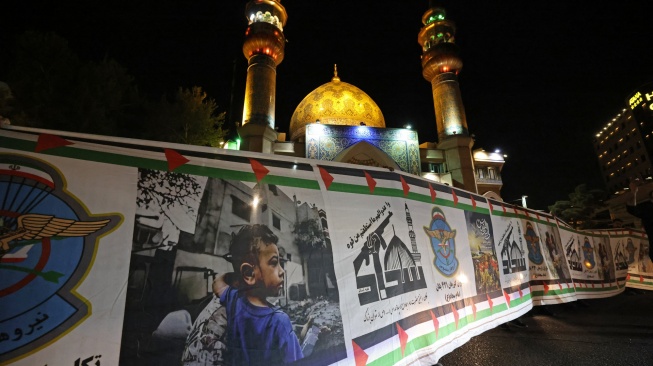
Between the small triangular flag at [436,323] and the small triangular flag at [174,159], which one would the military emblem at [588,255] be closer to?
the small triangular flag at [436,323]

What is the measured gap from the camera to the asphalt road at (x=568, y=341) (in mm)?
2514

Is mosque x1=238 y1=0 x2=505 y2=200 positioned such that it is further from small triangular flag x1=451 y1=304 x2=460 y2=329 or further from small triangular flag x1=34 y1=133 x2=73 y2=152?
small triangular flag x1=34 y1=133 x2=73 y2=152

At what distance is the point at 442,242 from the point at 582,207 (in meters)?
38.5

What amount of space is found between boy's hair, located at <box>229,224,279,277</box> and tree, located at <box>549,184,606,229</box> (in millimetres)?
37055

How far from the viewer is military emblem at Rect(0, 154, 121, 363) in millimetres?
1236

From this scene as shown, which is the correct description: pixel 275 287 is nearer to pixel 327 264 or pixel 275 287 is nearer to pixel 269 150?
pixel 327 264

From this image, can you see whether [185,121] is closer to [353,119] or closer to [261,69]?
[261,69]

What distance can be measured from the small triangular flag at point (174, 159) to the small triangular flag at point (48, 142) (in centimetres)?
51

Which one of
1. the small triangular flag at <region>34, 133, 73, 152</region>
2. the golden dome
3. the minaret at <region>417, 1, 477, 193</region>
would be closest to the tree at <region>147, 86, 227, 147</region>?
the golden dome

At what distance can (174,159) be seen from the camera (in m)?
1.83

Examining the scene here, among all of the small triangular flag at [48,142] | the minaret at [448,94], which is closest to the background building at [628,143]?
the minaret at [448,94]

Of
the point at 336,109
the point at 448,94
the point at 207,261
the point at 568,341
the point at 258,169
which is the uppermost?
the point at 448,94

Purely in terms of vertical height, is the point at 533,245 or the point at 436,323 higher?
the point at 533,245

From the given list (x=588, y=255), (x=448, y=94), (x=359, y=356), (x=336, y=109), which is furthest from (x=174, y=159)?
(x=448, y=94)
